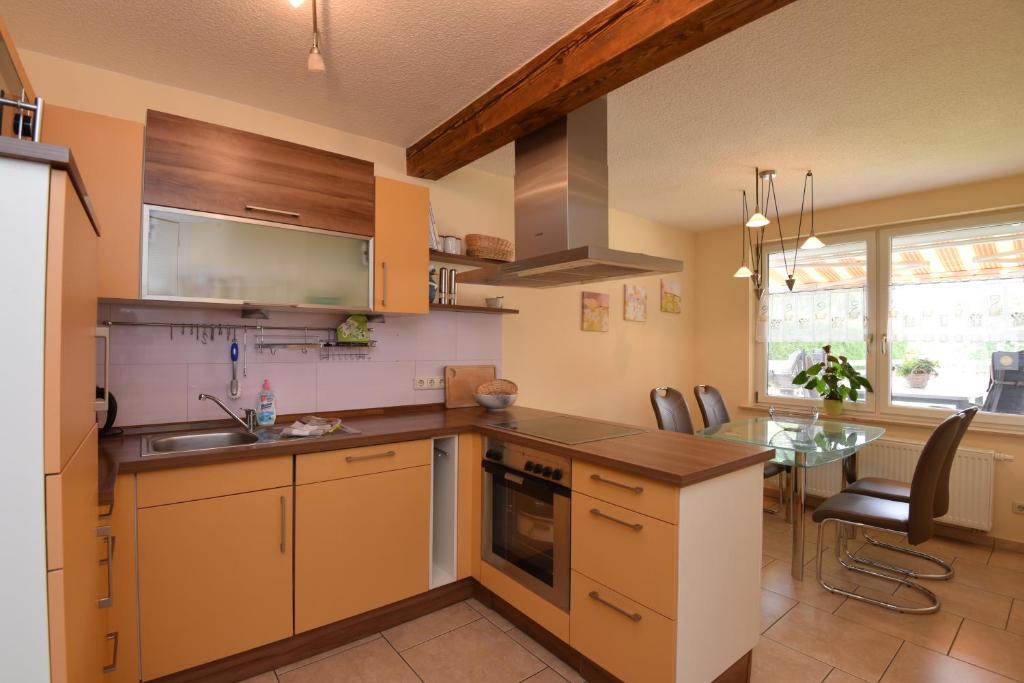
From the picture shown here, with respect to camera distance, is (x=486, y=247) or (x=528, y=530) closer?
(x=528, y=530)

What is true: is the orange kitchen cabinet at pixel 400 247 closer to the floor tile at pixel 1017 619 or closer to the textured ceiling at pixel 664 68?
the textured ceiling at pixel 664 68

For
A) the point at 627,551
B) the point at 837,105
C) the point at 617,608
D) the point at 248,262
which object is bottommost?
the point at 617,608

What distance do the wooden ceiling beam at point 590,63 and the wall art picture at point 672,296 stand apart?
2615 mm

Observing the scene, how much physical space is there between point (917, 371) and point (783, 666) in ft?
9.04

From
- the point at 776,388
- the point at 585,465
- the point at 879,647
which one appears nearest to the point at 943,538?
the point at 776,388

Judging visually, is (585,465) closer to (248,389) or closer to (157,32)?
(248,389)

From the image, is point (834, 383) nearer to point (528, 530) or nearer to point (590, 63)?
point (528, 530)

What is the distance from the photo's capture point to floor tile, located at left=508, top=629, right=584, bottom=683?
1920 millimetres

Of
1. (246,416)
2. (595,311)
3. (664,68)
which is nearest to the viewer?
(664,68)

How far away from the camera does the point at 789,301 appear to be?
4371 mm

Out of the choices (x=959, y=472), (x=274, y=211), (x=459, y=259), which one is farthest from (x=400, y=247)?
(x=959, y=472)

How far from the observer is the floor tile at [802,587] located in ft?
8.26

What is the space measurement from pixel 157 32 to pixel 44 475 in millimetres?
1800

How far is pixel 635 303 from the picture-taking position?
14.0ft
